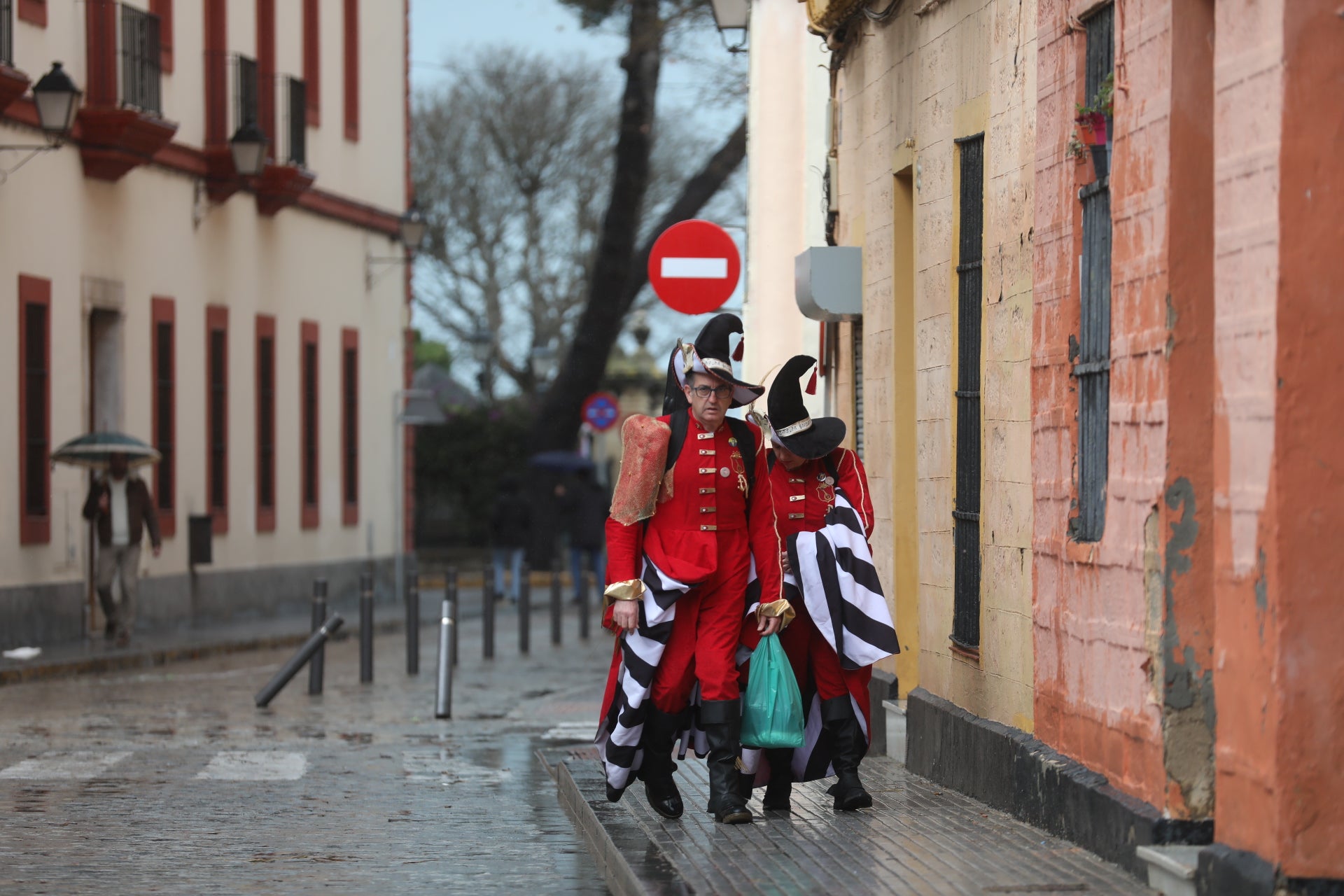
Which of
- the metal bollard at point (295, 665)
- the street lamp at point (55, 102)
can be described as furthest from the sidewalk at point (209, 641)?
the street lamp at point (55, 102)

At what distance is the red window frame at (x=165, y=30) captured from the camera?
2672 centimetres

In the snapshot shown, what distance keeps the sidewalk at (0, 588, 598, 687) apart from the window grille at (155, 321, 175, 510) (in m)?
1.70

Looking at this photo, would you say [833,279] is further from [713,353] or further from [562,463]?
[562,463]

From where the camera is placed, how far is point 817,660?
31.5ft

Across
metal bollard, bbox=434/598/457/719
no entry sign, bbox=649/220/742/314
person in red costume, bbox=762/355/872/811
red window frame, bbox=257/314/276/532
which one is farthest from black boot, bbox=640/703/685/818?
red window frame, bbox=257/314/276/532

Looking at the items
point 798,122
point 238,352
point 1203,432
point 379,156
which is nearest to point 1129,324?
point 1203,432

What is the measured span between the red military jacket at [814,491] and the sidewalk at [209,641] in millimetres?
10989

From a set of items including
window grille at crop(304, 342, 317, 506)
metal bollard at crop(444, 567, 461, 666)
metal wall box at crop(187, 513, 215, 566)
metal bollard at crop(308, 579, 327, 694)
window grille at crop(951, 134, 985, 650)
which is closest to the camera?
window grille at crop(951, 134, 985, 650)

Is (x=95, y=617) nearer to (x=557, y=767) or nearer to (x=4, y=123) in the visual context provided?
(x=4, y=123)

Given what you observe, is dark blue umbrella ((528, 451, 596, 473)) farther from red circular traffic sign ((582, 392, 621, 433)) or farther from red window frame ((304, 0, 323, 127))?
red window frame ((304, 0, 323, 127))

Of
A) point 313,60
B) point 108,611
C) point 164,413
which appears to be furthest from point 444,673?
point 313,60

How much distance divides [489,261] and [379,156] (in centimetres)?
2303

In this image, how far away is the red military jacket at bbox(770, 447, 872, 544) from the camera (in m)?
9.74

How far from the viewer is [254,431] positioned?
3025cm
